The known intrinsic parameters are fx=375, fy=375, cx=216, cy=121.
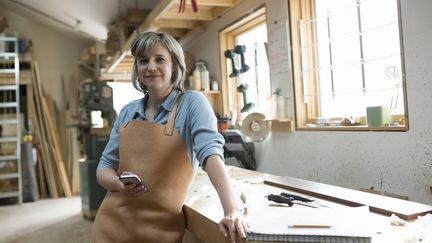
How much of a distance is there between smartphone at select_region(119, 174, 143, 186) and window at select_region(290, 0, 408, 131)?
1223 millimetres

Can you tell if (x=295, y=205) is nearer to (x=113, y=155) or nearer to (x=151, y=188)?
(x=151, y=188)

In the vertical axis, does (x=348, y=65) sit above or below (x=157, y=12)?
below

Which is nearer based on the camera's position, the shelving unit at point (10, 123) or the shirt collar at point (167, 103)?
the shirt collar at point (167, 103)

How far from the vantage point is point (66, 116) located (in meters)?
6.36

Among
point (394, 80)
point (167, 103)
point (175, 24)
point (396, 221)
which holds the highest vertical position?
point (175, 24)

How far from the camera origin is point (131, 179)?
1204 millimetres

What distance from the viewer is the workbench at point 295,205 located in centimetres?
98

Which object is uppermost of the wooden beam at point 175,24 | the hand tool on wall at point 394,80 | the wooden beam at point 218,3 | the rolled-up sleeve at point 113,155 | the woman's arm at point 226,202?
the wooden beam at point 175,24

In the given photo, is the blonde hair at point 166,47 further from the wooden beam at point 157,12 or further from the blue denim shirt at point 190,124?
the wooden beam at point 157,12

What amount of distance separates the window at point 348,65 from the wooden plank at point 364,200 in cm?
51

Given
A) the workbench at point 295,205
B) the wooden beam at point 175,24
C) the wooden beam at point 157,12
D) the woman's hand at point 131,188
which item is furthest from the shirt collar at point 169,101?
the wooden beam at point 175,24

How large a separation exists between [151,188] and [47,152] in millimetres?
5112

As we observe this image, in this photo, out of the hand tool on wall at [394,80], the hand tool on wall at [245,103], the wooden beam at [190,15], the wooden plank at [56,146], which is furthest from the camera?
the wooden plank at [56,146]

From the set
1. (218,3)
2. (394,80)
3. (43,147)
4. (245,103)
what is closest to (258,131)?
(245,103)
